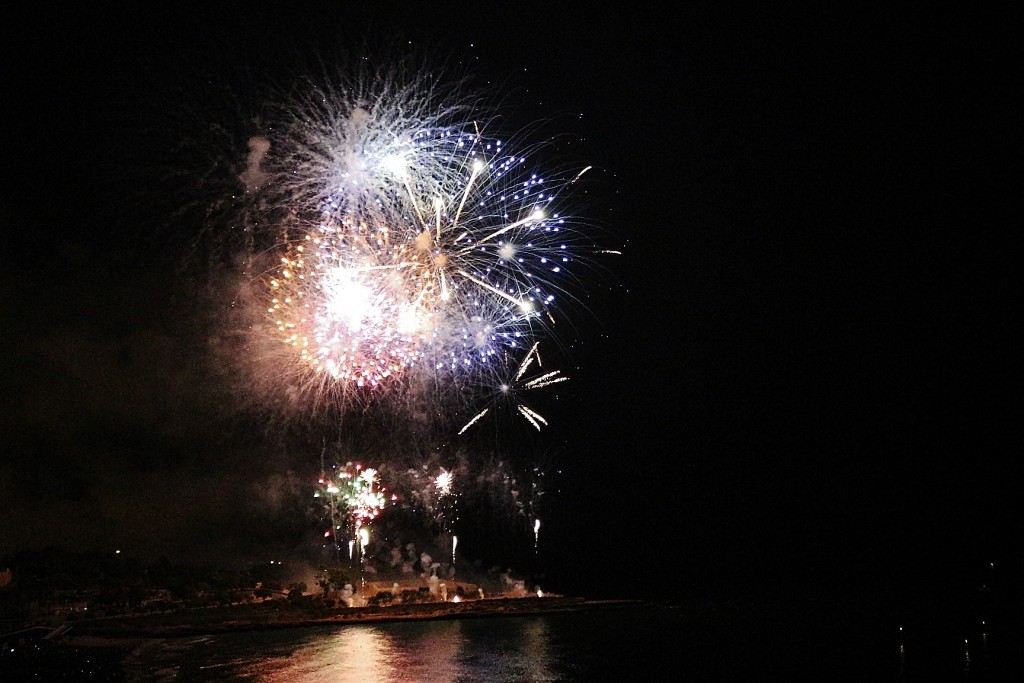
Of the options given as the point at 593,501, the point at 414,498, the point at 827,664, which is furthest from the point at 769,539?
the point at 827,664

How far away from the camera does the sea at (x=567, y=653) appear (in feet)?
48.6

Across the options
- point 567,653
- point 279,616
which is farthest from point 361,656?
point 279,616

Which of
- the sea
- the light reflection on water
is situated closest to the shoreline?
the sea

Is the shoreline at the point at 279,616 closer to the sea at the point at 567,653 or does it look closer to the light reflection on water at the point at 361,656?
the sea at the point at 567,653

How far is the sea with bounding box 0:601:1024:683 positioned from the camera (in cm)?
1480

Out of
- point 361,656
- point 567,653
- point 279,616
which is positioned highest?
point 279,616

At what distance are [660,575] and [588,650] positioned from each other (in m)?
25.3

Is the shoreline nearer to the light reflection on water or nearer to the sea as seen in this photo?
the sea

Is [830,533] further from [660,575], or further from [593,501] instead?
[593,501]

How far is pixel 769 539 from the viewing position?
44219 mm

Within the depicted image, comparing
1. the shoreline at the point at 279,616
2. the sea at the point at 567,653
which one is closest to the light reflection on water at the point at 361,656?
the sea at the point at 567,653

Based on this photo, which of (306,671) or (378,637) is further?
(378,637)

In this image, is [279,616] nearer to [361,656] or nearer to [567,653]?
[361,656]

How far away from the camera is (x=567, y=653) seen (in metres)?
17.6
